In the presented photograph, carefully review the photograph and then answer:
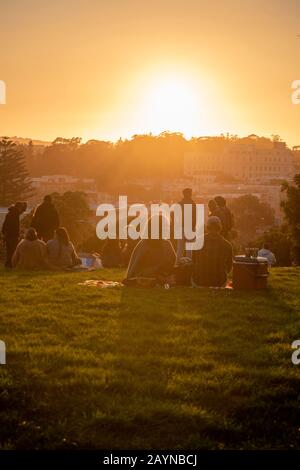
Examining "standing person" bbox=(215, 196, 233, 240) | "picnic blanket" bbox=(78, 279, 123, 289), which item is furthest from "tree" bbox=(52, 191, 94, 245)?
"picnic blanket" bbox=(78, 279, 123, 289)

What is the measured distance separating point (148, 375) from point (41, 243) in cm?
842

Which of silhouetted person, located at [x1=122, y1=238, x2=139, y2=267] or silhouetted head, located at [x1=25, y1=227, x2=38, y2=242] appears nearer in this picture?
silhouetted head, located at [x1=25, y1=227, x2=38, y2=242]

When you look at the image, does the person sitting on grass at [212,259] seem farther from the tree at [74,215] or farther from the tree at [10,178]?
the tree at [10,178]

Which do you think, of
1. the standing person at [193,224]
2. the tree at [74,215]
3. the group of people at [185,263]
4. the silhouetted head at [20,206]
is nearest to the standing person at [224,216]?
the standing person at [193,224]

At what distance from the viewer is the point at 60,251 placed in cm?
1491

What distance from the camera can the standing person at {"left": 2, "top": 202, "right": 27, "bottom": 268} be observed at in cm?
1545

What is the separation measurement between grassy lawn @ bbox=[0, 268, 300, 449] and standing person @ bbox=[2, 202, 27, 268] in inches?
227

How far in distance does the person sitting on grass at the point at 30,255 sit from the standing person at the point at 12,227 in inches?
37.5

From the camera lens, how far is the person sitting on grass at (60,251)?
14711 millimetres

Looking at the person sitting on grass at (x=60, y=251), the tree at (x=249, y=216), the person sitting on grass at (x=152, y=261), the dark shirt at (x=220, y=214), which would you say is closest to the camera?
the person sitting on grass at (x=152, y=261)

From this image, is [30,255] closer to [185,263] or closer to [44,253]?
[44,253]

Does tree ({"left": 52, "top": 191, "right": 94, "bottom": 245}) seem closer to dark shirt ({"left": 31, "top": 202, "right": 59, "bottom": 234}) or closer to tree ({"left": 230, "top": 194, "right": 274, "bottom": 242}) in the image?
tree ({"left": 230, "top": 194, "right": 274, "bottom": 242})

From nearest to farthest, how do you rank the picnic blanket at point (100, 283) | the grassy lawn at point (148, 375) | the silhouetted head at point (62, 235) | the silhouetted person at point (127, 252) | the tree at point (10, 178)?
the grassy lawn at point (148, 375)
the picnic blanket at point (100, 283)
the silhouetted head at point (62, 235)
the silhouetted person at point (127, 252)
the tree at point (10, 178)
